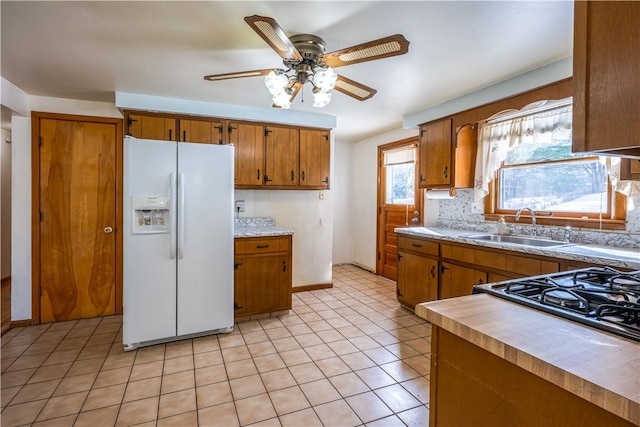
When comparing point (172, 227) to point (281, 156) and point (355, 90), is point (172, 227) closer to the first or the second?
point (281, 156)

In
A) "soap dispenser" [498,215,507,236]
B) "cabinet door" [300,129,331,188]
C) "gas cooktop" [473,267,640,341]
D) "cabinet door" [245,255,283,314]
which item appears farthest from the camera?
"cabinet door" [300,129,331,188]

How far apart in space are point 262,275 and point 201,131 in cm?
171

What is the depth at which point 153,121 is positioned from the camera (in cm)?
330

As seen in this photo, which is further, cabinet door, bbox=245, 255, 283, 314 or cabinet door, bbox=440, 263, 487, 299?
cabinet door, bbox=245, 255, 283, 314

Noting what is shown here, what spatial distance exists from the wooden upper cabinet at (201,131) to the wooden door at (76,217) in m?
0.67

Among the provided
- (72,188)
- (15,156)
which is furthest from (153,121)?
(15,156)

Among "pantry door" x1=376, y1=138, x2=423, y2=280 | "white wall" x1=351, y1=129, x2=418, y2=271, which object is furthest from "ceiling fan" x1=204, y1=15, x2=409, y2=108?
"white wall" x1=351, y1=129, x2=418, y2=271

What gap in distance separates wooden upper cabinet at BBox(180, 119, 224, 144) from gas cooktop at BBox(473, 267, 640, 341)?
315cm

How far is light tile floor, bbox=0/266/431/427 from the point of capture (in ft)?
5.97

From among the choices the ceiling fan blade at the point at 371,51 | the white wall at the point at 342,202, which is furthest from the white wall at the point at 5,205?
the ceiling fan blade at the point at 371,51

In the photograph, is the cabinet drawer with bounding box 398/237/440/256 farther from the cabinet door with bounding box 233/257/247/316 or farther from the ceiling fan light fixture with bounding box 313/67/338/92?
the ceiling fan light fixture with bounding box 313/67/338/92

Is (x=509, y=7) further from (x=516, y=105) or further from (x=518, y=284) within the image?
(x=518, y=284)

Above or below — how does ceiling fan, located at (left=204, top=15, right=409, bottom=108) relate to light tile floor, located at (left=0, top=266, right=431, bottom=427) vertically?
above

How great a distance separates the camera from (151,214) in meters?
2.64
